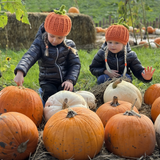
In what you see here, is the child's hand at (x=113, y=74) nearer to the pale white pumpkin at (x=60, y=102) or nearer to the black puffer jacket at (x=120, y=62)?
the black puffer jacket at (x=120, y=62)

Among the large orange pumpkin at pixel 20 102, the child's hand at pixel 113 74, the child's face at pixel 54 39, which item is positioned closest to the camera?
the large orange pumpkin at pixel 20 102

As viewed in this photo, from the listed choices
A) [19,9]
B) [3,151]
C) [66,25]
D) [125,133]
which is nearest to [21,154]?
[3,151]

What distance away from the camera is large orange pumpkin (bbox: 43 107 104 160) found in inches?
71.7

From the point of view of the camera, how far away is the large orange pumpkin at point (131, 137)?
1.89 meters

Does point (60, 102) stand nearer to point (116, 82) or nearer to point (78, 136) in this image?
point (78, 136)

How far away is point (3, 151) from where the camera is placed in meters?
1.77

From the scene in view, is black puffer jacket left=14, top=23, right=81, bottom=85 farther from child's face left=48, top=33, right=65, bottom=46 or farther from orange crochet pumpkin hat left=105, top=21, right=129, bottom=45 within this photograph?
orange crochet pumpkin hat left=105, top=21, right=129, bottom=45

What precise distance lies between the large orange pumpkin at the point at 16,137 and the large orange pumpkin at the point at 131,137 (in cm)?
70

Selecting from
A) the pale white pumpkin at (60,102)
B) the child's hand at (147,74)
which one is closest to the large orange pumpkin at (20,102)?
the pale white pumpkin at (60,102)

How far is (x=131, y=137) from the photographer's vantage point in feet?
6.24

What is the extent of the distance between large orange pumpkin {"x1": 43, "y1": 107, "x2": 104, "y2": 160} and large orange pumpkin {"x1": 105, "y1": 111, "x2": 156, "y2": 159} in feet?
0.43

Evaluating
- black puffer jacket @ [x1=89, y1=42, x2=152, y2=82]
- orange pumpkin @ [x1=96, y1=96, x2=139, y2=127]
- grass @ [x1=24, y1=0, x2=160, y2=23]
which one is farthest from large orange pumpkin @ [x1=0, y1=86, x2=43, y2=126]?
grass @ [x1=24, y1=0, x2=160, y2=23]

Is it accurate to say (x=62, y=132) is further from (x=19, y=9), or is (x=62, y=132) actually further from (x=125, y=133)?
(x=19, y=9)

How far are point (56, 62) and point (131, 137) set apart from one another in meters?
1.92
